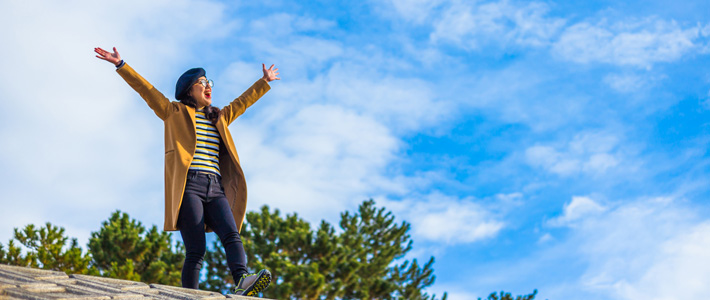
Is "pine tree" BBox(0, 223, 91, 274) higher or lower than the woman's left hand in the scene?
higher

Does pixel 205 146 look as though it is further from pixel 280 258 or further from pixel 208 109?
pixel 280 258

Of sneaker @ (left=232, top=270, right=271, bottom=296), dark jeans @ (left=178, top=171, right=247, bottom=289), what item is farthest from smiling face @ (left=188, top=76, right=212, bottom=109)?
sneaker @ (left=232, top=270, right=271, bottom=296)

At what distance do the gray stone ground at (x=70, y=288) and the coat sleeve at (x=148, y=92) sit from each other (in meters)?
1.61

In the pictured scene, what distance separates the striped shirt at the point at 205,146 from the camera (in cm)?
488

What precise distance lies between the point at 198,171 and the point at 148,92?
712 mm

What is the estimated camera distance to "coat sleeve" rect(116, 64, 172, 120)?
16.3 ft

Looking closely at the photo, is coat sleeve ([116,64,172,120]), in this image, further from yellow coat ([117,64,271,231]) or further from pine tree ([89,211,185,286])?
pine tree ([89,211,185,286])

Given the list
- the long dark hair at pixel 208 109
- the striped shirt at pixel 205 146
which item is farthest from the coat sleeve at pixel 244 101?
the striped shirt at pixel 205 146

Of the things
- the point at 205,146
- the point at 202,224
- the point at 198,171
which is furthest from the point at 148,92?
the point at 202,224

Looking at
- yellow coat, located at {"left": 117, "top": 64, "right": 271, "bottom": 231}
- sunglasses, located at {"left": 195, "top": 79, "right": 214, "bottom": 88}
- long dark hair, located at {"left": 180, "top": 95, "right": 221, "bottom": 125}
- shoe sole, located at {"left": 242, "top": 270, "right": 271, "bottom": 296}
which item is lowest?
shoe sole, located at {"left": 242, "top": 270, "right": 271, "bottom": 296}

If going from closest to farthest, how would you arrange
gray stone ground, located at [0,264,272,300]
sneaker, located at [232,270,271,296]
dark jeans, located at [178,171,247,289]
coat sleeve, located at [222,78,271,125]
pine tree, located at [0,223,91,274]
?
gray stone ground, located at [0,264,272,300] < sneaker, located at [232,270,271,296] < dark jeans, located at [178,171,247,289] < coat sleeve, located at [222,78,271,125] < pine tree, located at [0,223,91,274]

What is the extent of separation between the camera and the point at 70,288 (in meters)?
3.16

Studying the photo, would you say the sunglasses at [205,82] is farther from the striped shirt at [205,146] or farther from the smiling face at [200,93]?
the striped shirt at [205,146]

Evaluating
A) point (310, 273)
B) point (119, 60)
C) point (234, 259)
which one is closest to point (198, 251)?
point (234, 259)
